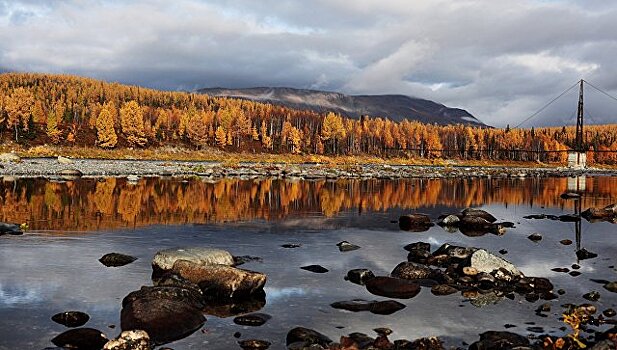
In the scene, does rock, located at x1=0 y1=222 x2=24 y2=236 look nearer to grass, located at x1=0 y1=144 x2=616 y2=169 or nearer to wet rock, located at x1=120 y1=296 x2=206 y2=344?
wet rock, located at x1=120 y1=296 x2=206 y2=344

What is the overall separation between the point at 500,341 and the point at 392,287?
15.8 ft

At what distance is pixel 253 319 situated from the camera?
1268 cm

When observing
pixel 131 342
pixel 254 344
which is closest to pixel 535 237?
pixel 254 344

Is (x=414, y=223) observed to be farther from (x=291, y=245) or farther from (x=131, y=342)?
(x=131, y=342)

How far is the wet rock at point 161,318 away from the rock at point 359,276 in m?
5.73

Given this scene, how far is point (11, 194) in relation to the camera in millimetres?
40094

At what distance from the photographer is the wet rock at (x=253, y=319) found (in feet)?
40.9

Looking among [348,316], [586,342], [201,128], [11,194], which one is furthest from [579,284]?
[201,128]

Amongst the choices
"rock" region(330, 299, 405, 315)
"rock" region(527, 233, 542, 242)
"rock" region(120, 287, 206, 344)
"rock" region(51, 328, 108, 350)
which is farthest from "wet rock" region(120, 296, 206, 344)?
"rock" region(527, 233, 542, 242)

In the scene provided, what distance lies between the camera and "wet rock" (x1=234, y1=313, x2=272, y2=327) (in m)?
12.5

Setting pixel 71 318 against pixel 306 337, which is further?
pixel 71 318

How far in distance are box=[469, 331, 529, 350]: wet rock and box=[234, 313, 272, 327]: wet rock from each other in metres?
4.89

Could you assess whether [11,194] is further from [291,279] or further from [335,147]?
[335,147]

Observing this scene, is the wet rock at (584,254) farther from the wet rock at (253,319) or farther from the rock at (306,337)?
the wet rock at (253,319)
